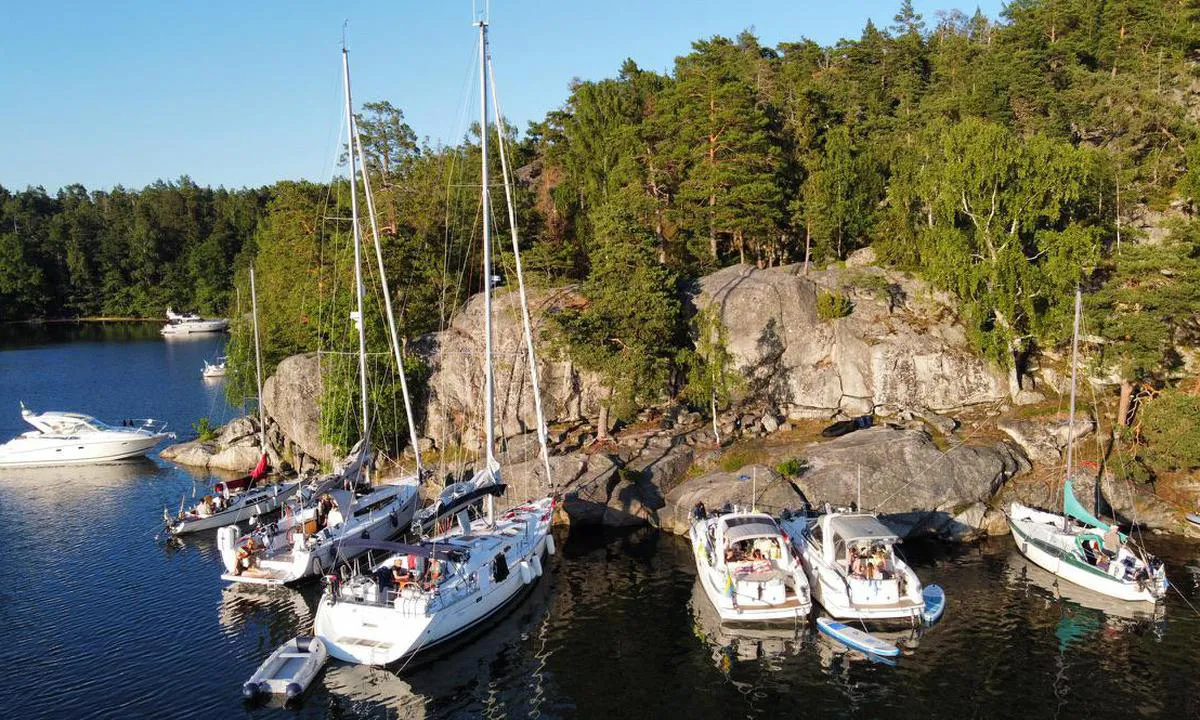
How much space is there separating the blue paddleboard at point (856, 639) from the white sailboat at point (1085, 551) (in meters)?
11.4

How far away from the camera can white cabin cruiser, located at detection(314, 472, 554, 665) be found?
27094 millimetres

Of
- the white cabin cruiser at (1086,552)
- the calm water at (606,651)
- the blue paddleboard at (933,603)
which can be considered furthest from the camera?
the white cabin cruiser at (1086,552)

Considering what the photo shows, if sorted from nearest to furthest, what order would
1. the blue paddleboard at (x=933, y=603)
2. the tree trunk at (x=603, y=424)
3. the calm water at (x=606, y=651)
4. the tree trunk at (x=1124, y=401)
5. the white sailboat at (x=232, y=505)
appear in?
the calm water at (x=606, y=651) < the blue paddleboard at (x=933, y=603) < the tree trunk at (x=1124, y=401) < the white sailboat at (x=232, y=505) < the tree trunk at (x=603, y=424)

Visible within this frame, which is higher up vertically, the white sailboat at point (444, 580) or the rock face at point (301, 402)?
the rock face at point (301, 402)

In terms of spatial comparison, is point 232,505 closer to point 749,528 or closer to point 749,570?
point 749,528

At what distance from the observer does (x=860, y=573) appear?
29.4 meters

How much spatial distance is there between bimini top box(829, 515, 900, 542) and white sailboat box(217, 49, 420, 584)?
19.1 m

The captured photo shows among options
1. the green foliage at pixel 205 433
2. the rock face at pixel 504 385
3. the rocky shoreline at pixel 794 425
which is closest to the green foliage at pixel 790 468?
the rocky shoreline at pixel 794 425

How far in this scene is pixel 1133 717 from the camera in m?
22.7

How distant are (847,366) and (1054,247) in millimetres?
13366

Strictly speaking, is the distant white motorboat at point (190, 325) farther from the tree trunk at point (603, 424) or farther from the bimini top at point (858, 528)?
the bimini top at point (858, 528)

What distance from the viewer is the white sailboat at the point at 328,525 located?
34.9 m

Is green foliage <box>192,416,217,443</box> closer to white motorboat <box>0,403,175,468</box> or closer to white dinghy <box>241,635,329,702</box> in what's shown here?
white motorboat <box>0,403,175,468</box>

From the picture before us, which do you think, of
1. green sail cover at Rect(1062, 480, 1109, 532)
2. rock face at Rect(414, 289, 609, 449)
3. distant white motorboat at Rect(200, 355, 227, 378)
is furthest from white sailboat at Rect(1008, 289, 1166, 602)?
distant white motorboat at Rect(200, 355, 227, 378)
